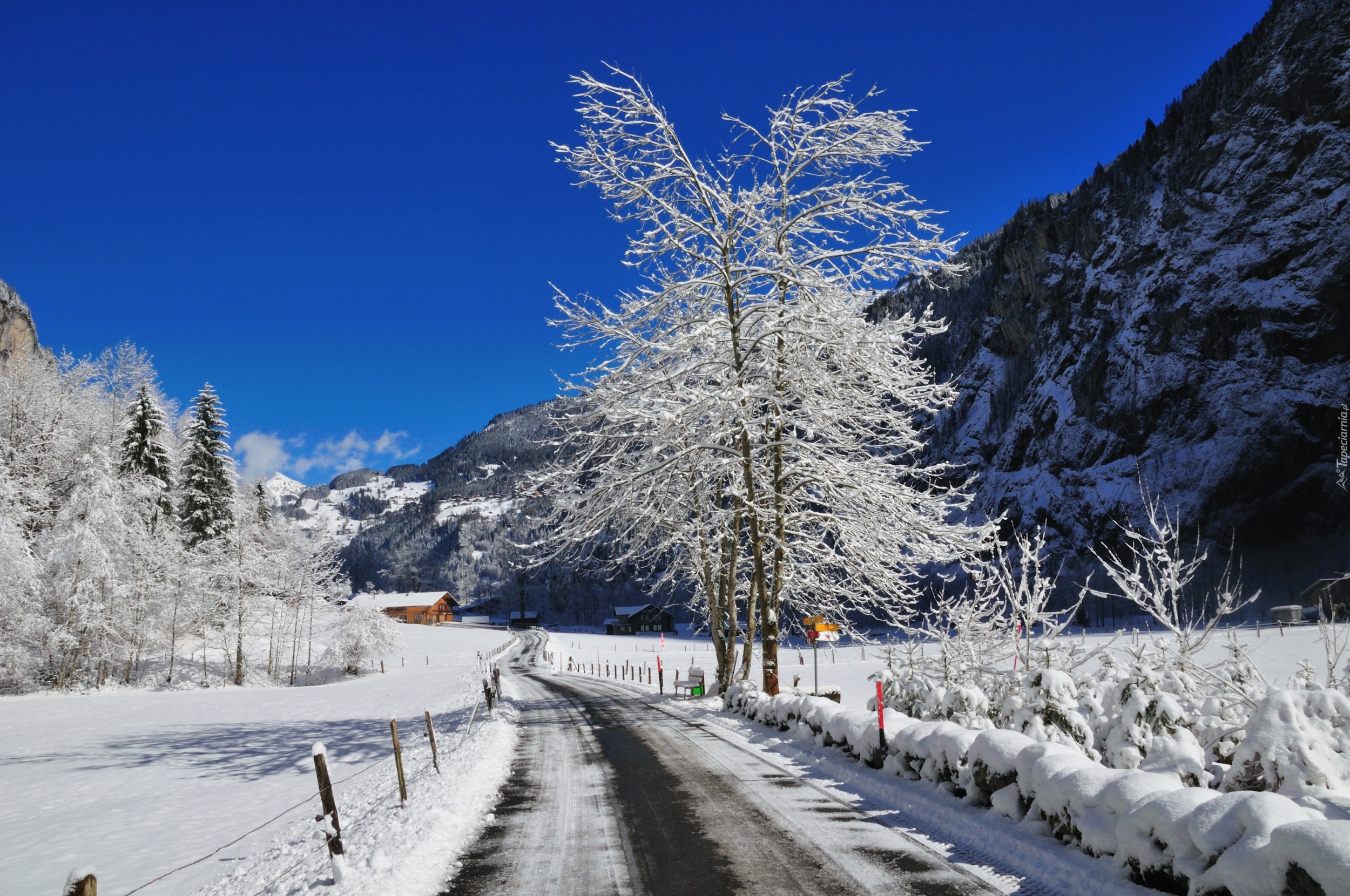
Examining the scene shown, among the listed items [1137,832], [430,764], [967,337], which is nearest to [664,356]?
[430,764]

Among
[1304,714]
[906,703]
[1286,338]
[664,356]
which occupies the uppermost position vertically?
[1286,338]

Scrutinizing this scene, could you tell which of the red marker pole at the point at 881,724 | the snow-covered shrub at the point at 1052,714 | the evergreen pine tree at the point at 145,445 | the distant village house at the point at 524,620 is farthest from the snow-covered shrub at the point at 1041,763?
the distant village house at the point at 524,620

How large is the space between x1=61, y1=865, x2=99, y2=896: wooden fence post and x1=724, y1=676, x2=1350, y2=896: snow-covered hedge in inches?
262

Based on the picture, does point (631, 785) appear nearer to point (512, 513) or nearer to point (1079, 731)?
point (1079, 731)

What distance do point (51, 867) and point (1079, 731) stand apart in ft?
49.0

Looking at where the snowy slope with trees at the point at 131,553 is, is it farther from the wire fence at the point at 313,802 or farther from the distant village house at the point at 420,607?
the distant village house at the point at 420,607

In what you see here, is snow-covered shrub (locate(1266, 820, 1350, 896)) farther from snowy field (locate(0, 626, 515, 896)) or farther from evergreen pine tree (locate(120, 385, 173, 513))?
evergreen pine tree (locate(120, 385, 173, 513))

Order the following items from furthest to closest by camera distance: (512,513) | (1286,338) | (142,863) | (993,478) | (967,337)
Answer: (512,513), (967,337), (993,478), (1286,338), (142,863)

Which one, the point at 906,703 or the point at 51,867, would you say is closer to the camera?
the point at 51,867

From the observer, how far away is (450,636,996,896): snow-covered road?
5.75m

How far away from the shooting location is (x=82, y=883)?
4.10 m

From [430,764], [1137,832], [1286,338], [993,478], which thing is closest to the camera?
[1137,832]

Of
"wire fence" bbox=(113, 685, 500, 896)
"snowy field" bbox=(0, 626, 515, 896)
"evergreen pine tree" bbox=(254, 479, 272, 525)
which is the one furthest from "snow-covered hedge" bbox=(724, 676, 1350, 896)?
"evergreen pine tree" bbox=(254, 479, 272, 525)

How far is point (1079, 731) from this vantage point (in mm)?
7684
